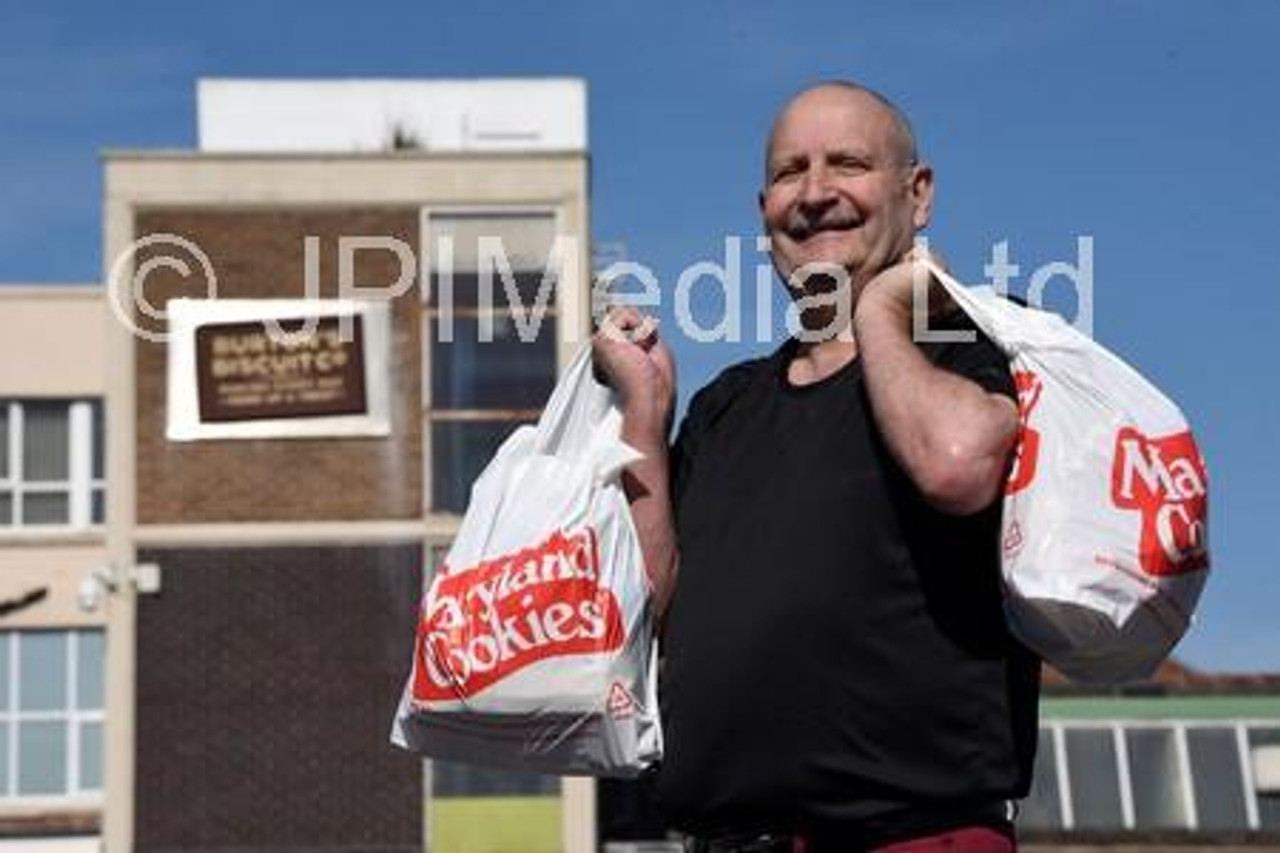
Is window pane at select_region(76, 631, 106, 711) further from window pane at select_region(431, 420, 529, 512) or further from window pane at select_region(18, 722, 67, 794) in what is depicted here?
window pane at select_region(431, 420, 529, 512)

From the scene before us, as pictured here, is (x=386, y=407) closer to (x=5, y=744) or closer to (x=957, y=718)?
(x=5, y=744)

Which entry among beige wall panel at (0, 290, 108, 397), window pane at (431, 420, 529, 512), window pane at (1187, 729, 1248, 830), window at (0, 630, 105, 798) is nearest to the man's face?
window pane at (431, 420, 529, 512)

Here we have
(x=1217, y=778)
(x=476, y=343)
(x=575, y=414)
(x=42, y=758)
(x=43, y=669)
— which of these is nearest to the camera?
(x=575, y=414)

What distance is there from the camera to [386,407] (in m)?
38.3

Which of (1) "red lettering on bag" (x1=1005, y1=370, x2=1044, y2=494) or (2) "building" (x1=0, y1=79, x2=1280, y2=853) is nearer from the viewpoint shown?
(1) "red lettering on bag" (x1=1005, y1=370, x2=1044, y2=494)

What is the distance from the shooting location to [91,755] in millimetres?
39344

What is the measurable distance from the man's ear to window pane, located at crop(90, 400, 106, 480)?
37.8 metres

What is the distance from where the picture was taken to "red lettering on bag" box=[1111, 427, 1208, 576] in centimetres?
350

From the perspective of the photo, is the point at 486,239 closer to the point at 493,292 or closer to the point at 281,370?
the point at 493,292

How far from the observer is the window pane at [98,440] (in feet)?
134

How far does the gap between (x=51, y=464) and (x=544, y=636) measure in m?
38.1

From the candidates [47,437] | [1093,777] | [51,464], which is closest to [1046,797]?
[1093,777]

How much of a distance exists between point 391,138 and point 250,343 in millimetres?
3800

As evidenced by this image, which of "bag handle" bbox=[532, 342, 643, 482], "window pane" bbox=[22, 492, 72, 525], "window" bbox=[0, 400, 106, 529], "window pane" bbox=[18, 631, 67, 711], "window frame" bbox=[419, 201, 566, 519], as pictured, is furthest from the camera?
"window pane" bbox=[22, 492, 72, 525]
